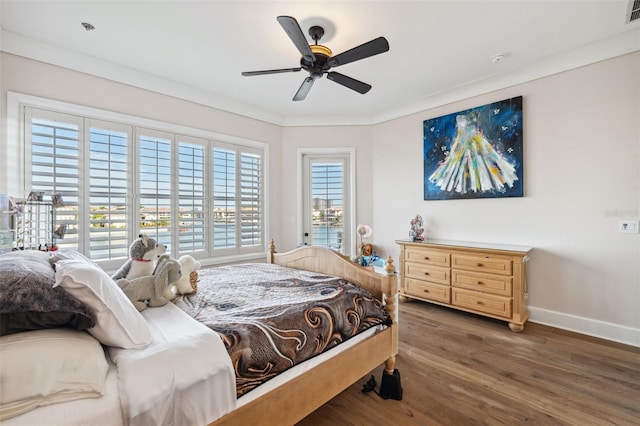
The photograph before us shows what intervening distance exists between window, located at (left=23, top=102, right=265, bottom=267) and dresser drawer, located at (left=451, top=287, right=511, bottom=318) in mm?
2741

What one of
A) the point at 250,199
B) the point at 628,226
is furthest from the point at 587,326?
the point at 250,199

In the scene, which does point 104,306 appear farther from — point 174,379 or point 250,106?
point 250,106

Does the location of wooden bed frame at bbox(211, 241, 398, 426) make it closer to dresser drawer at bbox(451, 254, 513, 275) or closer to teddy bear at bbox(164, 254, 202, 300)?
teddy bear at bbox(164, 254, 202, 300)

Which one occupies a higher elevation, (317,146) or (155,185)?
(317,146)

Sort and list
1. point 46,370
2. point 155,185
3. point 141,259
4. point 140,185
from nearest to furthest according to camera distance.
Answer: point 46,370 < point 141,259 < point 140,185 < point 155,185

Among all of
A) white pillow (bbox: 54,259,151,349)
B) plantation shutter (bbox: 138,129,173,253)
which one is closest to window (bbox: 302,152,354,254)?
plantation shutter (bbox: 138,129,173,253)

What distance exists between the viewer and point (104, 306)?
975mm

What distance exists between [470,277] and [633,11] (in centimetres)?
260

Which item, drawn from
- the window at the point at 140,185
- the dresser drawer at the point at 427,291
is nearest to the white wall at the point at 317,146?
the window at the point at 140,185

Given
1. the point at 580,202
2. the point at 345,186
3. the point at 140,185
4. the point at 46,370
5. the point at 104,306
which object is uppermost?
the point at 345,186

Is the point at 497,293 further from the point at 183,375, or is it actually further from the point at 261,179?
the point at 261,179

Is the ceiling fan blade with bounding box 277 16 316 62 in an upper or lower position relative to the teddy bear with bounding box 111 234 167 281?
upper

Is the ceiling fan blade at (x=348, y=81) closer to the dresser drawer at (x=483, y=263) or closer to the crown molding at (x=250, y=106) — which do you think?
the crown molding at (x=250, y=106)

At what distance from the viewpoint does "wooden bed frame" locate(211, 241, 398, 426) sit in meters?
1.18
